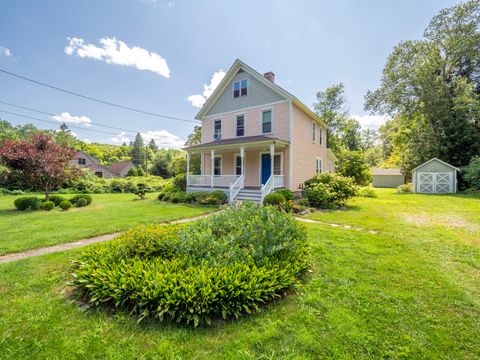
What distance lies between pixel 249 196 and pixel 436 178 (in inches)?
656

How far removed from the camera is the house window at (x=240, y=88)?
50.7ft

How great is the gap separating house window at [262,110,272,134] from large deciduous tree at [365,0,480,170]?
16488 millimetres

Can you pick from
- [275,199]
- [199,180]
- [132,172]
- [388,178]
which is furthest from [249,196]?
[132,172]

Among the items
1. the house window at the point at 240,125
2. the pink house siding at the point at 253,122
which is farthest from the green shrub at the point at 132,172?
the house window at the point at 240,125

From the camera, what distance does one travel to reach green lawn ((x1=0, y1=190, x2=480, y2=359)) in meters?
2.29

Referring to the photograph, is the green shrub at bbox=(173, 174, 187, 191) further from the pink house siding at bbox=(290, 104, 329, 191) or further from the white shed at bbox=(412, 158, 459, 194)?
the white shed at bbox=(412, 158, 459, 194)

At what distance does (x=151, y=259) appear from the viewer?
3.85 m

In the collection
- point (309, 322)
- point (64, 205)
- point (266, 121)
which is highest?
point (266, 121)

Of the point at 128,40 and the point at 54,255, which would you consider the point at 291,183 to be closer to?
the point at 54,255

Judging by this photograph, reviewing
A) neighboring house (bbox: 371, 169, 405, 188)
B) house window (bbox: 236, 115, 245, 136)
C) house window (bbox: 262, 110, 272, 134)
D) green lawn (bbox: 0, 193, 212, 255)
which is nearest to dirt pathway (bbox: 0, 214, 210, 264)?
green lawn (bbox: 0, 193, 212, 255)

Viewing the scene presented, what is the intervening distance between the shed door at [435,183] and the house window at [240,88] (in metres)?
16.4

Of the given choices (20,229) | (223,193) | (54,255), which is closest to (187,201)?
(223,193)

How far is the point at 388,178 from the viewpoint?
30766 millimetres

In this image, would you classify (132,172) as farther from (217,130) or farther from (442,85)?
(442,85)
